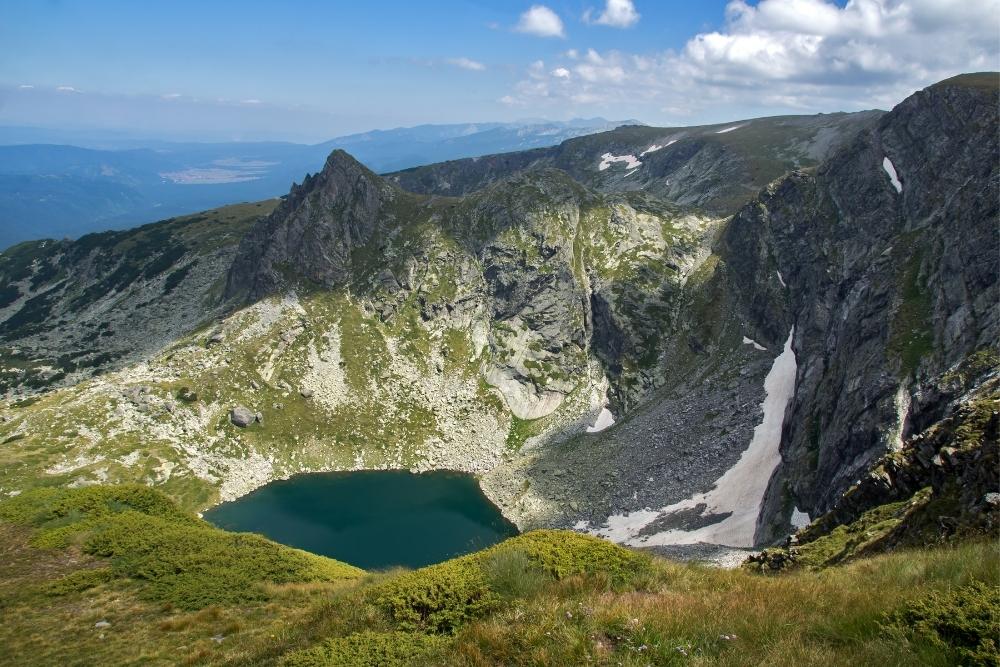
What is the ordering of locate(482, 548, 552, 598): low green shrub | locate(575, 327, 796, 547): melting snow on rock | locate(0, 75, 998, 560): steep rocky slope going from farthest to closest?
locate(575, 327, 796, 547): melting snow on rock
locate(0, 75, 998, 560): steep rocky slope
locate(482, 548, 552, 598): low green shrub

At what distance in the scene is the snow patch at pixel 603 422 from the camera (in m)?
94.2

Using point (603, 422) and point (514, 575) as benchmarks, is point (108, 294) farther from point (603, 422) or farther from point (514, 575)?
point (514, 575)

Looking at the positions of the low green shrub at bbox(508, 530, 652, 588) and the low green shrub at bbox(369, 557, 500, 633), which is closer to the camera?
the low green shrub at bbox(369, 557, 500, 633)

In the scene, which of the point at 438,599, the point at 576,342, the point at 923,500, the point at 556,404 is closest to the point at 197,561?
the point at 438,599

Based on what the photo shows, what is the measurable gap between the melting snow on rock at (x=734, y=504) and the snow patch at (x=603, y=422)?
966 inches

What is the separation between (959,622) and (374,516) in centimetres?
7843

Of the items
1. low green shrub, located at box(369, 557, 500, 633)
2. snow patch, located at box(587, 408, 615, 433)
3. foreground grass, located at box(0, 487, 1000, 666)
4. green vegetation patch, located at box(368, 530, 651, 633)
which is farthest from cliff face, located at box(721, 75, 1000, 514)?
low green shrub, located at box(369, 557, 500, 633)

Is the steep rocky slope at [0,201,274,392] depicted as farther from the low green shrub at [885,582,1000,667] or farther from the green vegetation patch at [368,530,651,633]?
the low green shrub at [885,582,1000,667]

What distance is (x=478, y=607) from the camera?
13602mm

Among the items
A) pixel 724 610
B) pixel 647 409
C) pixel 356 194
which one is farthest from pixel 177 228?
pixel 724 610

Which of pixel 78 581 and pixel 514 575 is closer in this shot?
pixel 514 575

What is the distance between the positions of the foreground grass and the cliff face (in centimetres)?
3551

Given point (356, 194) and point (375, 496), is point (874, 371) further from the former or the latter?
point (356, 194)

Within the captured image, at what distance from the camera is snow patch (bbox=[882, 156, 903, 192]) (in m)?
82.1
